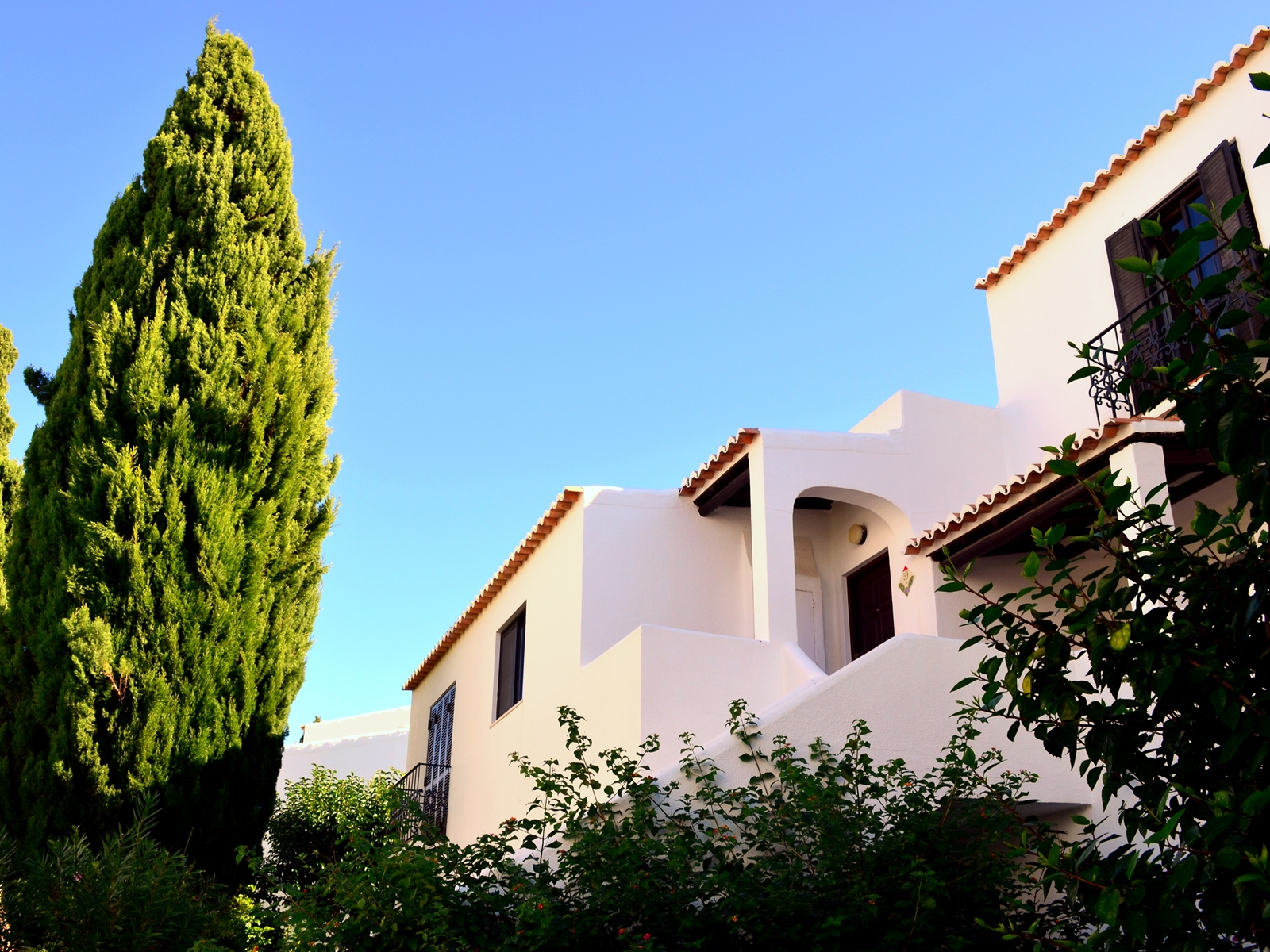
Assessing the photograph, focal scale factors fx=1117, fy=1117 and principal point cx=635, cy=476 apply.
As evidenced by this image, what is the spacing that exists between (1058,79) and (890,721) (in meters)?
6.95

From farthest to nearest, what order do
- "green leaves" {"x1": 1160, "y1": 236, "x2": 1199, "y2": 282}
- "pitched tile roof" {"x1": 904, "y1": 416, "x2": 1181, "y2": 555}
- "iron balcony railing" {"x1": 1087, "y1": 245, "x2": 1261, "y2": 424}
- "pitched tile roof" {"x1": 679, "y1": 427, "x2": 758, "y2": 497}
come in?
"pitched tile roof" {"x1": 679, "y1": 427, "x2": 758, "y2": 497} → "iron balcony railing" {"x1": 1087, "y1": 245, "x2": 1261, "y2": 424} → "pitched tile roof" {"x1": 904, "y1": 416, "x2": 1181, "y2": 555} → "green leaves" {"x1": 1160, "y1": 236, "x2": 1199, "y2": 282}

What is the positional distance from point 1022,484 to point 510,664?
7282 mm

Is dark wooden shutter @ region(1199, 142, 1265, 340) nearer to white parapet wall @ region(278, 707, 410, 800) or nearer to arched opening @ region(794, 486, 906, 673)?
arched opening @ region(794, 486, 906, 673)

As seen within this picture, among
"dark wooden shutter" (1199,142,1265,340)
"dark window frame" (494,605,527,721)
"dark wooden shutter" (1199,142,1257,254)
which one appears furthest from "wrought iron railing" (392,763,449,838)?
"dark wooden shutter" (1199,142,1257,254)

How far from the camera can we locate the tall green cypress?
892cm

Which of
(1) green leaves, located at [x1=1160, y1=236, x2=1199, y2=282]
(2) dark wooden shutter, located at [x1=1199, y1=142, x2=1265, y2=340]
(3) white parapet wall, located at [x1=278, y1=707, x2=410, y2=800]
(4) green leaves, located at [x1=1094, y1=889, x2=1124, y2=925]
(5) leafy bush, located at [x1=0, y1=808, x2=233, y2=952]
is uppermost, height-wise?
(2) dark wooden shutter, located at [x1=1199, y1=142, x2=1265, y2=340]

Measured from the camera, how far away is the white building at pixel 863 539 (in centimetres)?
799

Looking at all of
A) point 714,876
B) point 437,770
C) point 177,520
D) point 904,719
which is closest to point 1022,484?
point 904,719

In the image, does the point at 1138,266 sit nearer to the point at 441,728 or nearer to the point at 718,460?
the point at 718,460

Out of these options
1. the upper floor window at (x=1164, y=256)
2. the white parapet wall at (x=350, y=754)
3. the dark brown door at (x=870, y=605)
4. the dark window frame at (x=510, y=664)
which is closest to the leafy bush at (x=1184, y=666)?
the upper floor window at (x=1164, y=256)

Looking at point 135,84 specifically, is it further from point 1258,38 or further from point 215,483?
point 1258,38

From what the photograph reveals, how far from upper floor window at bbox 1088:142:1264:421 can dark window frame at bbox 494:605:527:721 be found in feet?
22.9

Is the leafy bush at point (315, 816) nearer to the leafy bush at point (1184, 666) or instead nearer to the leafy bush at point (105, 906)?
the leafy bush at point (105, 906)

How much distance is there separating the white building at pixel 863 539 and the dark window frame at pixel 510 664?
3cm
